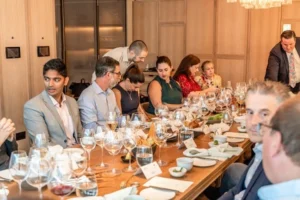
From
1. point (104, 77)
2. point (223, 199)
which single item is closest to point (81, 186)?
point (223, 199)

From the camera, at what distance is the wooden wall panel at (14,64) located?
4.55 meters

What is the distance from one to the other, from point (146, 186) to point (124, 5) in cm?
668

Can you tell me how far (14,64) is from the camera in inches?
184

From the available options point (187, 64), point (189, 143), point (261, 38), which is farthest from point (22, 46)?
point (261, 38)

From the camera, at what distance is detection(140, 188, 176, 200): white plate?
6.68ft

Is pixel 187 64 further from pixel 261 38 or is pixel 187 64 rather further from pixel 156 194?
pixel 156 194

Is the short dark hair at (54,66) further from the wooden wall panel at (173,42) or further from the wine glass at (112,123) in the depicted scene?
the wooden wall panel at (173,42)

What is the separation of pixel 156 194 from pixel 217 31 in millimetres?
6063

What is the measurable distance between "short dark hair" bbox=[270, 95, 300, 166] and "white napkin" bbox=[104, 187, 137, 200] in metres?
0.94

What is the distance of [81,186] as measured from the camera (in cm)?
203

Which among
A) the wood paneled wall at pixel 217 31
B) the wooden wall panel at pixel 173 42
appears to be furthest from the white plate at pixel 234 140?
the wooden wall panel at pixel 173 42

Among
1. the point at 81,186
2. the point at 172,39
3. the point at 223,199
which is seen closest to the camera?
the point at 81,186

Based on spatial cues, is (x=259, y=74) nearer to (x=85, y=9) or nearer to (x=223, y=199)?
(x=85, y=9)

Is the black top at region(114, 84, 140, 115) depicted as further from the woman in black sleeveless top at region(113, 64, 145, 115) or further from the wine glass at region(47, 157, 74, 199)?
the wine glass at region(47, 157, 74, 199)
